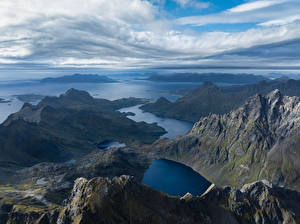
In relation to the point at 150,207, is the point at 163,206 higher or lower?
lower

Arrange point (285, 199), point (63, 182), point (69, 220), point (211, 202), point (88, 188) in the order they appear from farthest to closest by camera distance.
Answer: point (63, 182) → point (285, 199) → point (211, 202) → point (88, 188) → point (69, 220)

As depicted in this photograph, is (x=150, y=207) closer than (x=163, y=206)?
Yes

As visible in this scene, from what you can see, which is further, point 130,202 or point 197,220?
point 197,220

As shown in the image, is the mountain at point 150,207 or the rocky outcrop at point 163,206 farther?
the mountain at point 150,207

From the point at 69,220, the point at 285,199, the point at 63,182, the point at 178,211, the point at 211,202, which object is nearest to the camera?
the point at 69,220

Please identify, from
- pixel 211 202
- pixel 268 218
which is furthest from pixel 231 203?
pixel 268 218

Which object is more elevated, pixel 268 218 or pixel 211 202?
pixel 211 202

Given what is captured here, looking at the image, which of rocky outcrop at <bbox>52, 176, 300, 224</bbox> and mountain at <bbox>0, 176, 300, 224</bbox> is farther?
mountain at <bbox>0, 176, 300, 224</bbox>

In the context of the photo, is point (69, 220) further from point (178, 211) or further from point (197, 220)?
point (197, 220)
